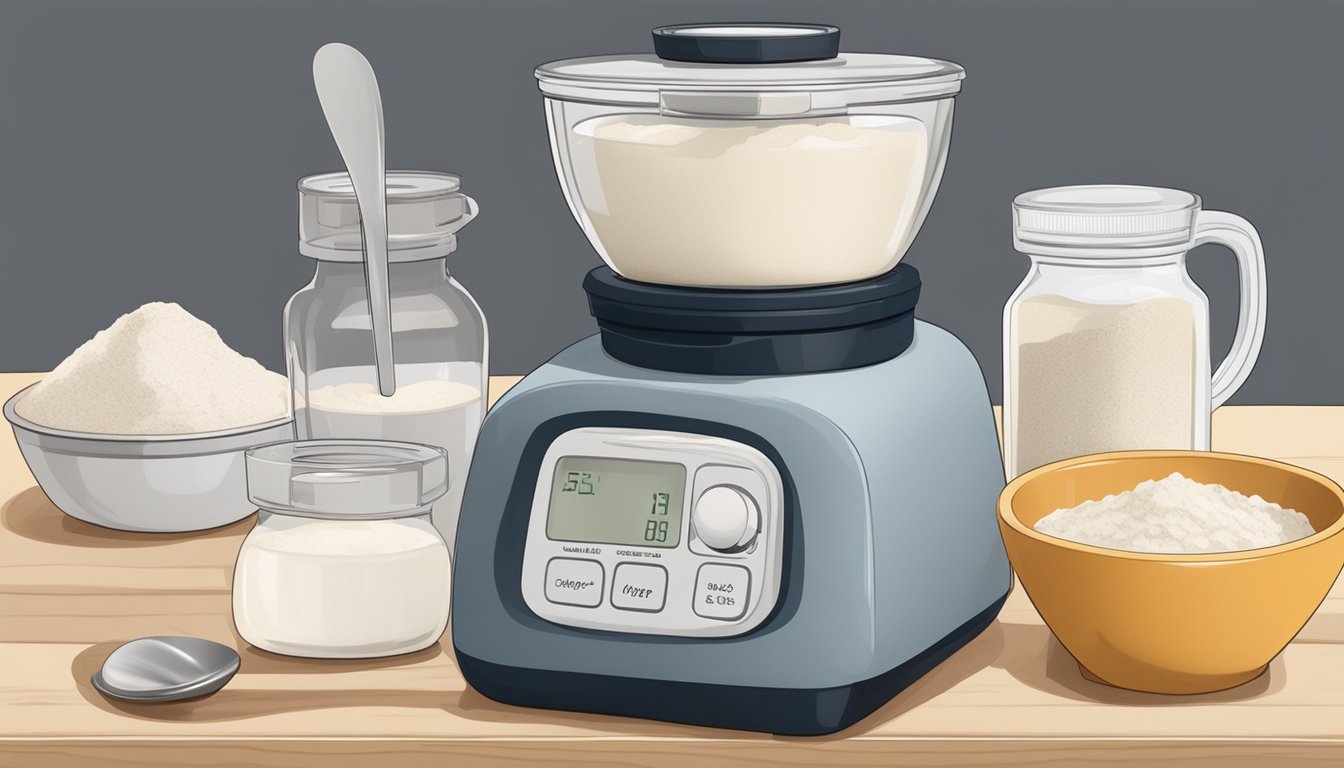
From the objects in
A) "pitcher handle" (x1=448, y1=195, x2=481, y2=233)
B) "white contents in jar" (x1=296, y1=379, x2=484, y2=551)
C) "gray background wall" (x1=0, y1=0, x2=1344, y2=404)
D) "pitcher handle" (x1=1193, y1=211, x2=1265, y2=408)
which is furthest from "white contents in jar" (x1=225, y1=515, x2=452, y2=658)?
"gray background wall" (x1=0, y1=0, x2=1344, y2=404)

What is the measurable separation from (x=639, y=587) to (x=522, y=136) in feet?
3.10

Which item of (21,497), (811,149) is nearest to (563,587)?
(811,149)

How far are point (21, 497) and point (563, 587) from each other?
562 millimetres

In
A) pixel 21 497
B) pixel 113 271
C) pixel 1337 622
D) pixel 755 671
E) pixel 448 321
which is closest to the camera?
pixel 755 671

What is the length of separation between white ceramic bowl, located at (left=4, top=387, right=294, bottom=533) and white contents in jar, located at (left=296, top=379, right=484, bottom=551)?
53mm

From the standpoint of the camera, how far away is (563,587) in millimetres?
825

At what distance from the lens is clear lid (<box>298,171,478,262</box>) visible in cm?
102

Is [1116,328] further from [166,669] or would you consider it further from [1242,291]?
[166,669]

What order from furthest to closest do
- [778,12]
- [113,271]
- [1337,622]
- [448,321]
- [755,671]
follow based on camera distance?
1. [113,271]
2. [778,12]
3. [448,321]
4. [1337,622]
5. [755,671]

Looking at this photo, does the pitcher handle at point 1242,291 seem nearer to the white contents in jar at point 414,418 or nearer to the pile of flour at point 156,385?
the white contents in jar at point 414,418

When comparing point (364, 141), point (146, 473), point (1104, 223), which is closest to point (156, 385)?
point (146, 473)

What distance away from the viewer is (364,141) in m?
0.90

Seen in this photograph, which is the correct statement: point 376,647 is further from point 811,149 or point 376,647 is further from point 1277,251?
point 1277,251

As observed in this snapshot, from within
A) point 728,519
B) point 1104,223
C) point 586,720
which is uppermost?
point 1104,223
